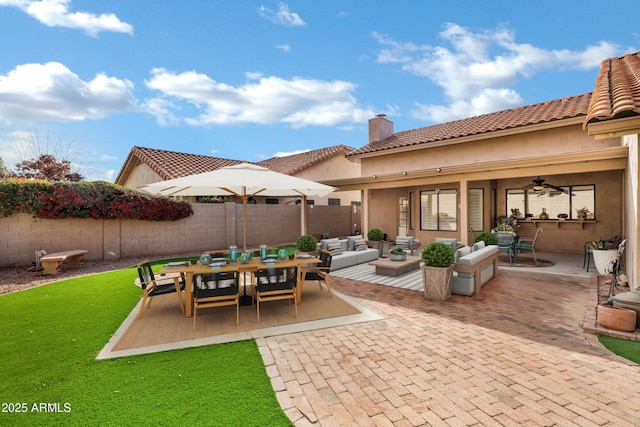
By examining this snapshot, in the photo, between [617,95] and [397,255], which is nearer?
[617,95]

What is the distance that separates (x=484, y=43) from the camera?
12.9 metres

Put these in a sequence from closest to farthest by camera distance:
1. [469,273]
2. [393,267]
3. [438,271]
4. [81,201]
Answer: [438,271]
[469,273]
[393,267]
[81,201]

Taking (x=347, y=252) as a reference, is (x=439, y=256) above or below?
above

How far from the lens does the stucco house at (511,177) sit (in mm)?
9602

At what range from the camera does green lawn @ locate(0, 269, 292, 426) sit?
9.32ft

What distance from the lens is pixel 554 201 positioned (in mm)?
12930

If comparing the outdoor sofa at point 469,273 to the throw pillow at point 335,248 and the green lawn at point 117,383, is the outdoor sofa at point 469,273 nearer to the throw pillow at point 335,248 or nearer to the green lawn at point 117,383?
the throw pillow at point 335,248

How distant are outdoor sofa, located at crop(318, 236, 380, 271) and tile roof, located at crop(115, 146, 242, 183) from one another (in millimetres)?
9669

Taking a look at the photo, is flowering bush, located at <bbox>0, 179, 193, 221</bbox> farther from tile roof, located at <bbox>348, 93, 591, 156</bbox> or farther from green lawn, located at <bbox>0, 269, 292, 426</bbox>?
tile roof, located at <bbox>348, 93, 591, 156</bbox>

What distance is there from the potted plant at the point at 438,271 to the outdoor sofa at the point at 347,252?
12.4ft

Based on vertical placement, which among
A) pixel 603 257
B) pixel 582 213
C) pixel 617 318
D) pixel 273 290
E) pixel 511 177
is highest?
pixel 511 177

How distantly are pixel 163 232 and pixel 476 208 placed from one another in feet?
45.7

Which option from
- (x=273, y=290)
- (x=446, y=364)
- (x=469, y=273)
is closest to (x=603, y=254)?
(x=469, y=273)

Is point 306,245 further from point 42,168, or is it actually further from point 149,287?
point 42,168
